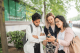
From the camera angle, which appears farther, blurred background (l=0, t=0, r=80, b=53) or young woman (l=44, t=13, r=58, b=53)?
blurred background (l=0, t=0, r=80, b=53)

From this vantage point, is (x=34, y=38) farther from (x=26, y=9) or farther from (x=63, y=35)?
(x=26, y=9)

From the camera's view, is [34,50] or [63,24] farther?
[34,50]

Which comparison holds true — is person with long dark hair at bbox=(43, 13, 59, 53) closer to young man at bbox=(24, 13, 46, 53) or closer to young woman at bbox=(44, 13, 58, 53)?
young woman at bbox=(44, 13, 58, 53)

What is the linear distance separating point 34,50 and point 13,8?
27.2 ft

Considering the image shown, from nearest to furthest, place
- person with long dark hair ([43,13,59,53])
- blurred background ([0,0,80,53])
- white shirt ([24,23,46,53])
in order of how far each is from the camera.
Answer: white shirt ([24,23,46,53]) < person with long dark hair ([43,13,59,53]) < blurred background ([0,0,80,53])

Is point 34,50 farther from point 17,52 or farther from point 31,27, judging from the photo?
point 17,52

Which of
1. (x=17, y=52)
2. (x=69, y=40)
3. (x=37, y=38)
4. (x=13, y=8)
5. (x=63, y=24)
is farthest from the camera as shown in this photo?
(x=13, y=8)

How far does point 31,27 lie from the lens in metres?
1.87

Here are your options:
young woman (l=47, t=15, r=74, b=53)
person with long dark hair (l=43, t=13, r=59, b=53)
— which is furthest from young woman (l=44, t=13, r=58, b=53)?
young woman (l=47, t=15, r=74, b=53)

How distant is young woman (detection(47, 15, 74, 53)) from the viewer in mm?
1372

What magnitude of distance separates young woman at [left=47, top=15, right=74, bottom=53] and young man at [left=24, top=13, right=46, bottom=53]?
1.30 feet

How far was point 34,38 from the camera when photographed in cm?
177

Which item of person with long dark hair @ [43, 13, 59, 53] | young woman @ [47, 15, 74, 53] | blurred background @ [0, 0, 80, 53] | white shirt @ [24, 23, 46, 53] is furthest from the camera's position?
blurred background @ [0, 0, 80, 53]

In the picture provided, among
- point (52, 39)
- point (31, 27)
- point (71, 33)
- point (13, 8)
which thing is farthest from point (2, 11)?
point (13, 8)
